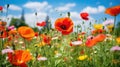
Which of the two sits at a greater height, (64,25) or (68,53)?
(64,25)

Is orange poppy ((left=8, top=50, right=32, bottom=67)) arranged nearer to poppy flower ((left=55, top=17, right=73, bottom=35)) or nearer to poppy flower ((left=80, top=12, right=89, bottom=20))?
poppy flower ((left=55, top=17, right=73, bottom=35))

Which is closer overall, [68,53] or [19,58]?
[19,58]

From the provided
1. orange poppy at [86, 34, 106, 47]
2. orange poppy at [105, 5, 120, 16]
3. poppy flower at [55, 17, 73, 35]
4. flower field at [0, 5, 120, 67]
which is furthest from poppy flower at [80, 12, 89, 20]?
orange poppy at [86, 34, 106, 47]

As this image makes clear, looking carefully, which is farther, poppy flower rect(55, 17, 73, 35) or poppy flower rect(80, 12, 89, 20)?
poppy flower rect(80, 12, 89, 20)

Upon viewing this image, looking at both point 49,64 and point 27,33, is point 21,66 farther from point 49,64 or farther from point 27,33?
point 49,64

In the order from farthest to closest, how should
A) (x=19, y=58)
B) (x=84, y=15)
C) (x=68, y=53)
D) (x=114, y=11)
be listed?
(x=84, y=15)
(x=68, y=53)
(x=114, y=11)
(x=19, y=58)

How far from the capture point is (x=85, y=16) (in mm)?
3842

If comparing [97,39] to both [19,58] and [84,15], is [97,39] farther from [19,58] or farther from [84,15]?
[84,15]

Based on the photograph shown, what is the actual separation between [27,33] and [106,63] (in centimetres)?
82

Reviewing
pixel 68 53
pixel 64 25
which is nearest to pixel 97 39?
pixel 64 25

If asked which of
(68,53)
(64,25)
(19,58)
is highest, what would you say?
(64,25)

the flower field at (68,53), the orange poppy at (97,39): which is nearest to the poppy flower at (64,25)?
the flower field at (68,53)

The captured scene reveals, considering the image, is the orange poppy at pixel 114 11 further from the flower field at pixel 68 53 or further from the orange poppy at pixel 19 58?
the orange poppy at pixel 19 58

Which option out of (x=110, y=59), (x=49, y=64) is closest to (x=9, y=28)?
(x=49, y=64)
